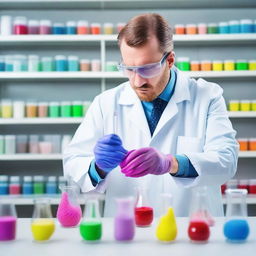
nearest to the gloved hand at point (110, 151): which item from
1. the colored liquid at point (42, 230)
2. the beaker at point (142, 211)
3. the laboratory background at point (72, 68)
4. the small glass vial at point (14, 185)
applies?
the beaker at point (142, 211)

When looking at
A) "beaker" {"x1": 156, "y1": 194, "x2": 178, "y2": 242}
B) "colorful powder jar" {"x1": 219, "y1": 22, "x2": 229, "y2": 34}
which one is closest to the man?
"beaker" {"x1": 156, "y1": 194, "x2": 178, "y2": 242}

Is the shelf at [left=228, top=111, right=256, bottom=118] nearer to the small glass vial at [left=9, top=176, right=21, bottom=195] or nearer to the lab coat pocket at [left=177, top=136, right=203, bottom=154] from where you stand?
the small glass vial at [left=9, top=176, right=21, bottom=195]

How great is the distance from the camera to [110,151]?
1.63 metres

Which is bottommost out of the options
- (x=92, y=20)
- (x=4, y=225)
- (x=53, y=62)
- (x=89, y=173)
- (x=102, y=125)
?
(x=4, y=225)

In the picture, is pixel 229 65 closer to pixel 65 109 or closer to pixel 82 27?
pixel 82 27

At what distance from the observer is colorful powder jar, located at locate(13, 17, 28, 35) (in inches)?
159

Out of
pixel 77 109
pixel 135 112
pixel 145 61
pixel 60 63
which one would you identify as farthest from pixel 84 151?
pixel 60 63

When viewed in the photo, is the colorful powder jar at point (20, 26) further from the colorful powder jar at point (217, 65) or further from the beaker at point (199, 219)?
the beaker at point (199, 219)

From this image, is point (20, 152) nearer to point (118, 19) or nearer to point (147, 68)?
point (118, 19)

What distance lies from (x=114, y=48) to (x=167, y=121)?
2472mm

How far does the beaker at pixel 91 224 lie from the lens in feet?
4.42

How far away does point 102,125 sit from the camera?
206 centimetres

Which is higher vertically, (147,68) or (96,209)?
(147,68)

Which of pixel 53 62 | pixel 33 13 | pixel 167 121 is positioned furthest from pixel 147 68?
pixel 33 13
